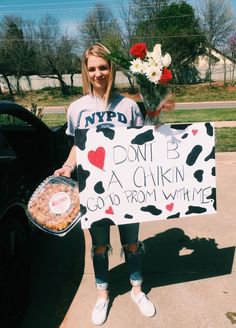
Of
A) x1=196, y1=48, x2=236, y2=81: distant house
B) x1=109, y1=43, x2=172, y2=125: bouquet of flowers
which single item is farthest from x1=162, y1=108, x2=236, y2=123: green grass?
x1=196, y1=48, x2=236, y2=81: distant house

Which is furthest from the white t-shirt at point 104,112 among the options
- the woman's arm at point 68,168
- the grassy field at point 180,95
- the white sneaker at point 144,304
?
the grassy field at point 180,95

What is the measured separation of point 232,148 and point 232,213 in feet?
9.46

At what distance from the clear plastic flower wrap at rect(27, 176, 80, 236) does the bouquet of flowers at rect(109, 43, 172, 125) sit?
0.68 metres

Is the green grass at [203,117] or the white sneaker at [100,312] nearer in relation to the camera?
the white sneaker at [100,312]

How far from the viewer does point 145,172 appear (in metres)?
2.28

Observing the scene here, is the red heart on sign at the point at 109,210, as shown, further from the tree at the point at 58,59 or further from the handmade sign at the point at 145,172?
the tree at the point at 58,59

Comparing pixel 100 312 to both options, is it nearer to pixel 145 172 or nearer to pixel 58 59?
pixel 145 172

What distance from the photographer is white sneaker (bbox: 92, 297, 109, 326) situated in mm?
2383

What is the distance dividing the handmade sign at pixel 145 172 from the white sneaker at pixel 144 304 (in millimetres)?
608

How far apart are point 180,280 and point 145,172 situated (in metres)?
1.05

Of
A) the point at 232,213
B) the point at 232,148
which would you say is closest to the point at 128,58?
the point at 232,213

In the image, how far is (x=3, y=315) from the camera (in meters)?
2.22

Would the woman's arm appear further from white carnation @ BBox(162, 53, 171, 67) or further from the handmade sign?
white carnation @ BBox(162, 53, 171, 67)

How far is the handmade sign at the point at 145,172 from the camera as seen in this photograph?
86.7 inches
